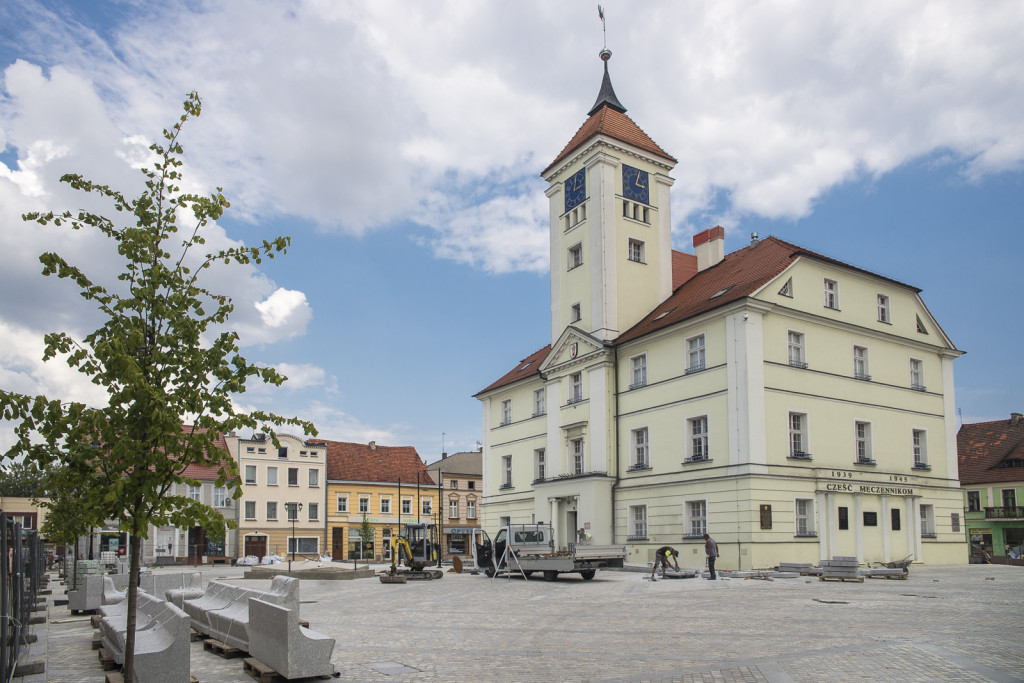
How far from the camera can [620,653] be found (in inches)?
455

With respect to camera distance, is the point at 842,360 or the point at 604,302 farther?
the point at 604,302

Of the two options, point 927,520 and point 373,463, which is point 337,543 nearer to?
point 373,463

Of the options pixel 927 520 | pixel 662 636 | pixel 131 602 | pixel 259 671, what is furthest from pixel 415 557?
pixel 131 602

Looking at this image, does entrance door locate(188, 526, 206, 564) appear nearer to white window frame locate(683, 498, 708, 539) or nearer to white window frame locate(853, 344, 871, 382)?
white window frame locate(683, 498, 708, 539)

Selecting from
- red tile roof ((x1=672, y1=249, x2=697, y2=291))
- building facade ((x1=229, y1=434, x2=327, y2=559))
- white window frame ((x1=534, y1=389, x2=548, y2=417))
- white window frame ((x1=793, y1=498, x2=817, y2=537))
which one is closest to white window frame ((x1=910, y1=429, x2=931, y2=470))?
white window frame ((x1=793, y1=498, x2=817, y2=537))

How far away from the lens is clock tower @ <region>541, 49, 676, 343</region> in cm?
3994

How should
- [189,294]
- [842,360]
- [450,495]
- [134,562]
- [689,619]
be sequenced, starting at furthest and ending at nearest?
[450,495], [842,360], [689,619], [189,294], [134,562]

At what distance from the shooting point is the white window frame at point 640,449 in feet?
121

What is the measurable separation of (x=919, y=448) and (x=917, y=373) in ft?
11.4

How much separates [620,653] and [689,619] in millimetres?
4513

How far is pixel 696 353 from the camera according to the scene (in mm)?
34469

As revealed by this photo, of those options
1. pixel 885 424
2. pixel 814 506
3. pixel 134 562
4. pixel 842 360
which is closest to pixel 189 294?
pixel 134 562

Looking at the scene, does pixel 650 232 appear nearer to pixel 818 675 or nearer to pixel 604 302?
pixel 604 302

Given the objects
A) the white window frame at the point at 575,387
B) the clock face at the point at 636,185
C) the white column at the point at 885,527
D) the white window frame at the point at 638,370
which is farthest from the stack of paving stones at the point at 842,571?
the clock face at the point at 636,185
